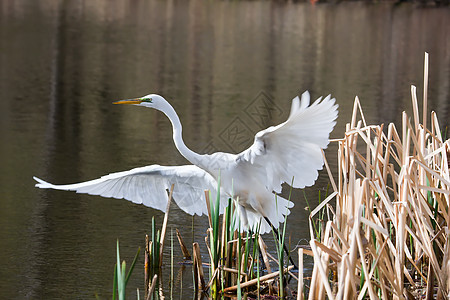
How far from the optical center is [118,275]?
3.39m

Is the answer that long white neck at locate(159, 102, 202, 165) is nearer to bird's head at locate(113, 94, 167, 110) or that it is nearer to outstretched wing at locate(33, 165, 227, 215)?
bird's head at locate(113, 94, 167, 110)

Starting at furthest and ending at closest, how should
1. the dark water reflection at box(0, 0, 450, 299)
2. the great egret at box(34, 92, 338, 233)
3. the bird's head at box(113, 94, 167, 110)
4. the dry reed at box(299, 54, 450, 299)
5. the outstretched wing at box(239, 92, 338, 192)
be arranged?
1. the dark water reflection at box(0, 0, 450, 299)
2. the bird's head at box(113, 94, 167, 110)
3. the great egret at box(34, 92, 338, 233)
4. the outstretched wing at box(239, 92, 338, 192)
5. the dry reed at box(299, 54, 450, 299)

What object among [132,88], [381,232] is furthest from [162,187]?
[132,88]

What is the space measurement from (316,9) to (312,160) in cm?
2907

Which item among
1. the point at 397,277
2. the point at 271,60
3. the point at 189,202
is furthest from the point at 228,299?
the point at 271,60

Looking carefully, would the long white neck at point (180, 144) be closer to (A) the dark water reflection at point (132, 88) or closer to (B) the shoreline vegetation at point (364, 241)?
(B) the shoreline vegetation at point (364, 241)

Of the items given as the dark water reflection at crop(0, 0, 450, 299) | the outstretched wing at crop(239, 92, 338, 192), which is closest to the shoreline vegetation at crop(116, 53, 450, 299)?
the outstretched wing at crop(239, 92, 338, 192)

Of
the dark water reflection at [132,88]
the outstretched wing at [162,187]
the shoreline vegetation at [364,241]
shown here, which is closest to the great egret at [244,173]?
the outstretched wing at [162,187]

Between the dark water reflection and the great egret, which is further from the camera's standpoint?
the dark water reflection

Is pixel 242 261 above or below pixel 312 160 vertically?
below

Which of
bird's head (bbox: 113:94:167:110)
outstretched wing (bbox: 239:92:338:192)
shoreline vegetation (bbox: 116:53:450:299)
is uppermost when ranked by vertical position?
bird's head (bbox: 113:94:167:110)

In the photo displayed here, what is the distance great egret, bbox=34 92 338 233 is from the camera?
15.0ft

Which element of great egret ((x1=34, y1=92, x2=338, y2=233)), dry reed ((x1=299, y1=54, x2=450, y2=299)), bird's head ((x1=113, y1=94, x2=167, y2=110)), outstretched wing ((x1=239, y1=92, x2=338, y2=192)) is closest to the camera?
dry reed ((x1=299, y1=54, x2=450, y2=299))

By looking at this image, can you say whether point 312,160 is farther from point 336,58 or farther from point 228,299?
point 336,58
